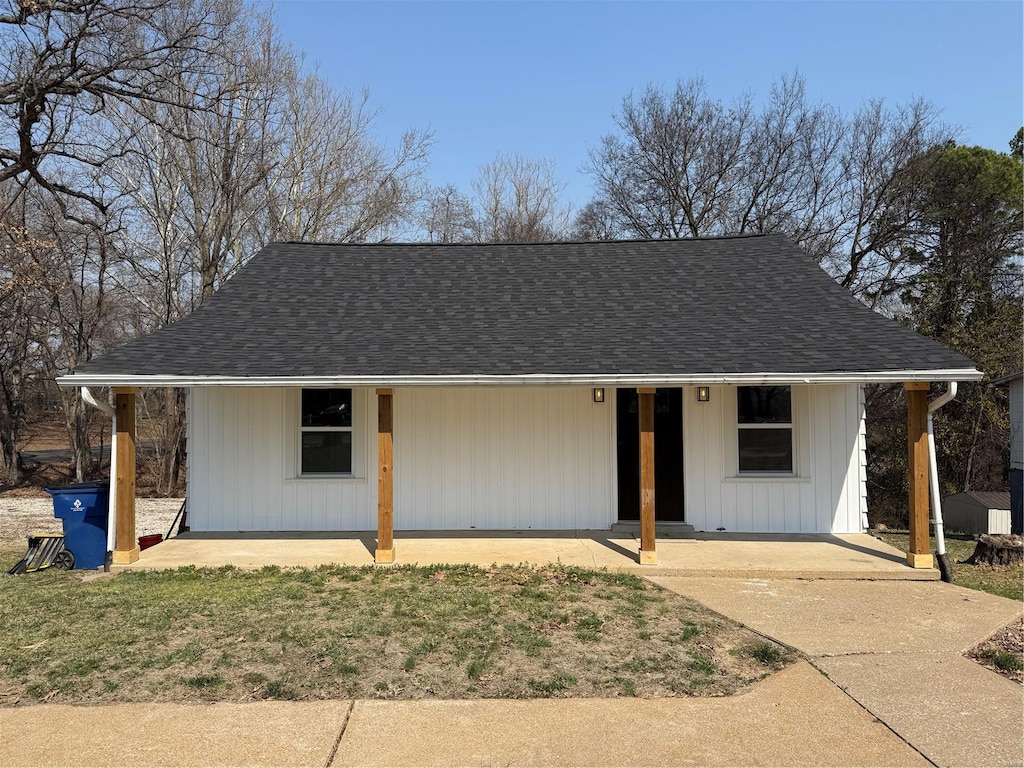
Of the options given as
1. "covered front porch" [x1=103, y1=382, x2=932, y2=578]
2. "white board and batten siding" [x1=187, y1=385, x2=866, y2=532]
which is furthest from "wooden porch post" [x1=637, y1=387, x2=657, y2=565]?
"white board and batten siding" [x1=187, y1=385, x2=866, y2=532]

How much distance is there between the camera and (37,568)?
793cm

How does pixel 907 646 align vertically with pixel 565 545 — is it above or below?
below

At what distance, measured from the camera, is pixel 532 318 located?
30.8 feet

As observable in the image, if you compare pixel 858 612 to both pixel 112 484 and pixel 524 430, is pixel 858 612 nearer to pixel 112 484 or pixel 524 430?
pixel 524 430

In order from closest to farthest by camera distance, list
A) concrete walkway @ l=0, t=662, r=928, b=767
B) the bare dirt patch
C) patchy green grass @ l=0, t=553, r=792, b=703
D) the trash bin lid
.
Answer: concrete walkway @ l=0, t=662, r=928, b=767 → patchy green grass @ l=0, t=553, r=792, b=703 → the bare dirt patch → the trash bin lid

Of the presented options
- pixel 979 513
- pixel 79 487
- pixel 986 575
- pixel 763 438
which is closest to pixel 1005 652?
pixel 986 575

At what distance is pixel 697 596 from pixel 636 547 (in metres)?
1.81

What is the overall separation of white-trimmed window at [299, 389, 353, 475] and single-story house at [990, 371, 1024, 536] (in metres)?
12.0

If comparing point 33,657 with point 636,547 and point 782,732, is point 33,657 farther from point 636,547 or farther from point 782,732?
point 636,547

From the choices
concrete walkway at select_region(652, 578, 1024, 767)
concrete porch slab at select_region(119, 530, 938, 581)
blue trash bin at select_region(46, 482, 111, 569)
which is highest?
blue trash bin at select_region(46, 482, 111, 569)

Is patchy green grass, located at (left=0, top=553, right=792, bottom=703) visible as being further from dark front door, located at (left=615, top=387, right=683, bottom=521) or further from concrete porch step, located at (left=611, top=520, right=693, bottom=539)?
dark front door, located at (left=615, top=387, right=683, bottom=521)

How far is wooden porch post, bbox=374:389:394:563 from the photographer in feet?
25.7

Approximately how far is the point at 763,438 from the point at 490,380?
398 centimetres

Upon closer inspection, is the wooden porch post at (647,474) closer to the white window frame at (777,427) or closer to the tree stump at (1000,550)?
the white window frame at (777,427)
